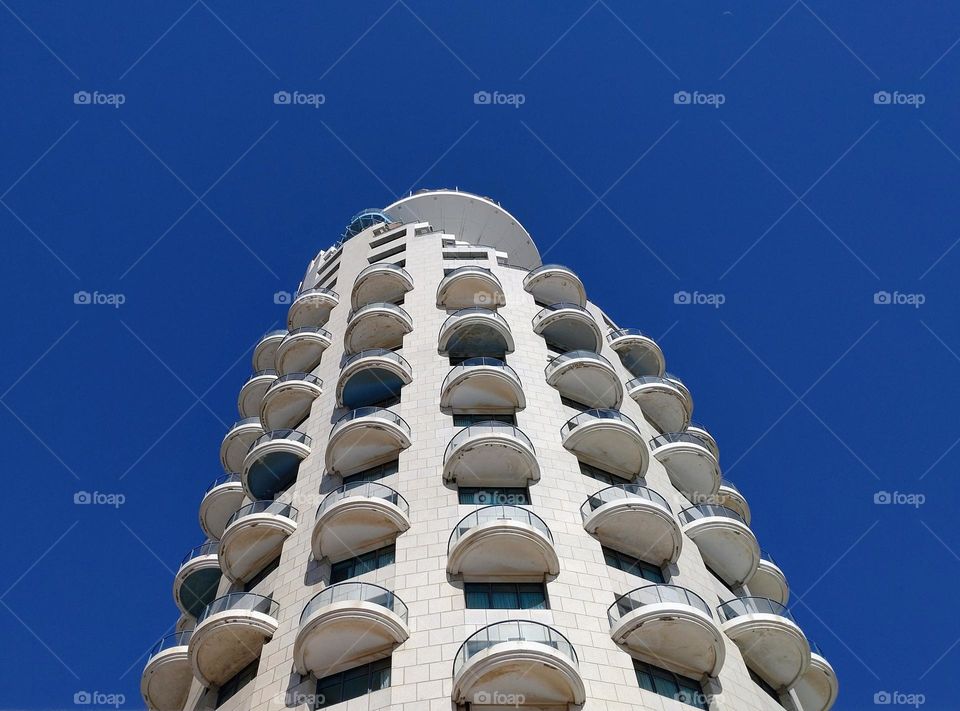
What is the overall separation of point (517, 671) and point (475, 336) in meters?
16.1

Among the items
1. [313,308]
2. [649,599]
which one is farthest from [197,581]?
[649,599]

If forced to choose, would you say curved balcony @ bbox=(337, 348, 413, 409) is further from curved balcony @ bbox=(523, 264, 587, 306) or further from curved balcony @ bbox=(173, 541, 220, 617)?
curved balcony @ bbox=(523, 264, 587, 306)

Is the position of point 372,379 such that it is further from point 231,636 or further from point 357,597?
point 357,597

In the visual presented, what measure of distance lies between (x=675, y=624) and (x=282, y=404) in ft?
60.9

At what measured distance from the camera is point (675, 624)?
2164 centimetres

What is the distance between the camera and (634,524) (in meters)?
25.2

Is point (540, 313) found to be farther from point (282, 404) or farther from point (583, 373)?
point (282, 404)

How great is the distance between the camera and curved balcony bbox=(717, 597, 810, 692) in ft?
82.5

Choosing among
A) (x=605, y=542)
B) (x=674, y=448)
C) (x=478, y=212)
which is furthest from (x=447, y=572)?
(x=478, y=212)

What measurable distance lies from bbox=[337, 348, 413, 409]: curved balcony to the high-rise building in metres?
0.08

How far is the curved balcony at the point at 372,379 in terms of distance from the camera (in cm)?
3116

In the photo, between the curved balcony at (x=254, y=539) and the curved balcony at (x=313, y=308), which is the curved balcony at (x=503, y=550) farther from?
the curved balcony at (x=313, y=308)

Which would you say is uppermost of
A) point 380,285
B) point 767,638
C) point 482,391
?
point 380,285

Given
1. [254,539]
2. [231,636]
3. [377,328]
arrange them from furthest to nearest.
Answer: [377,328]
[254,539]
[231,636]
